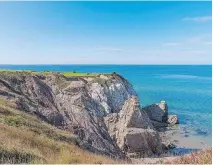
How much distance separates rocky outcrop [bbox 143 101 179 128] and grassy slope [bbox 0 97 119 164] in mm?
52279

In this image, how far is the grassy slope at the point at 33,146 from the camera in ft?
40.2

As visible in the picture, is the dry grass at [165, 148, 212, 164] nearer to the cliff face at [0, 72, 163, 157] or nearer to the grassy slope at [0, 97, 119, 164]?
the grassy slope at [0, 97, 119, 164]

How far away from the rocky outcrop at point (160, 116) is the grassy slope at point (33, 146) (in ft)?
172

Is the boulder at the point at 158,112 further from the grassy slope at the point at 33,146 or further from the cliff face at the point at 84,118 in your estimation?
the grassy slope at the point at 33,146

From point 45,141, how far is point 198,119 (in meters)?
63.4

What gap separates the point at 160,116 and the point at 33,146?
62.7 meters

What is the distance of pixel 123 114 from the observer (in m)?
51.3

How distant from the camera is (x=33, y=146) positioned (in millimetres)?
15352

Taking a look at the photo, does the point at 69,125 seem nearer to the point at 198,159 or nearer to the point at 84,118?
the point at 84,118

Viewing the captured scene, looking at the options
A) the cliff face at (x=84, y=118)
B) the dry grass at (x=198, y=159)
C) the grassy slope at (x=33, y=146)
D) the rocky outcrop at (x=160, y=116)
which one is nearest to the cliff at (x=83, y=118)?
the cliff face at (x=84, y=118)

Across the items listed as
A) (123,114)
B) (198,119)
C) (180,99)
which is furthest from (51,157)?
(180,99)

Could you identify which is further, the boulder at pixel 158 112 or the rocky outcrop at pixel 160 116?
the boulder at pixel 158 112

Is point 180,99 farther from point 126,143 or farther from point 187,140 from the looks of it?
point 126,143

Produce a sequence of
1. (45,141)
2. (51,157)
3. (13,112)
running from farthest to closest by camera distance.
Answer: (13,112)
(45,141)
(51,157)
